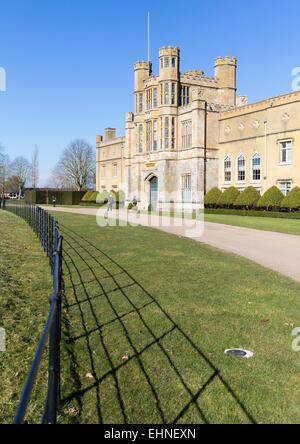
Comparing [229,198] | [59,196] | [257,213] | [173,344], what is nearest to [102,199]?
[59,196]

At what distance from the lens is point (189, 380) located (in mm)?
4227

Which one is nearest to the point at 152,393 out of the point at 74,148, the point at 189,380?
the point at 189,380

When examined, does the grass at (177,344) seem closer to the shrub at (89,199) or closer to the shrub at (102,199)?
the shrub at (102,199)

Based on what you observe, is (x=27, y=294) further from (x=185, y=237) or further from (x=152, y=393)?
(x=185, y=237)

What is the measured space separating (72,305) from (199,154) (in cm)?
3164

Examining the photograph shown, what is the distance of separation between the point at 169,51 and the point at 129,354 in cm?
3749

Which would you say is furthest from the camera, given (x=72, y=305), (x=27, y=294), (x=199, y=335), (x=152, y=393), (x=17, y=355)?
(x=27, y=294)

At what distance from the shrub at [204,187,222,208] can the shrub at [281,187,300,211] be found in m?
7.57

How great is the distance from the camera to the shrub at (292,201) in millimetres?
26286

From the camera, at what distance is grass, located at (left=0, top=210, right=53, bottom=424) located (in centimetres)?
394

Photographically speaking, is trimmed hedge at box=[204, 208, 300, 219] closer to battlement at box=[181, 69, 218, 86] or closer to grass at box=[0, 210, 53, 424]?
battlement at box=[181, 69, 218, 86]

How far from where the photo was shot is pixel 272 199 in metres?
28.4

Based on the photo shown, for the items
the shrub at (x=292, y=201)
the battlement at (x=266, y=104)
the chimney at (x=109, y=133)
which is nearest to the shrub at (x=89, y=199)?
the chimney at (x=109, y=133)

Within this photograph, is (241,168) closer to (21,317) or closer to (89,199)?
(89,199)
